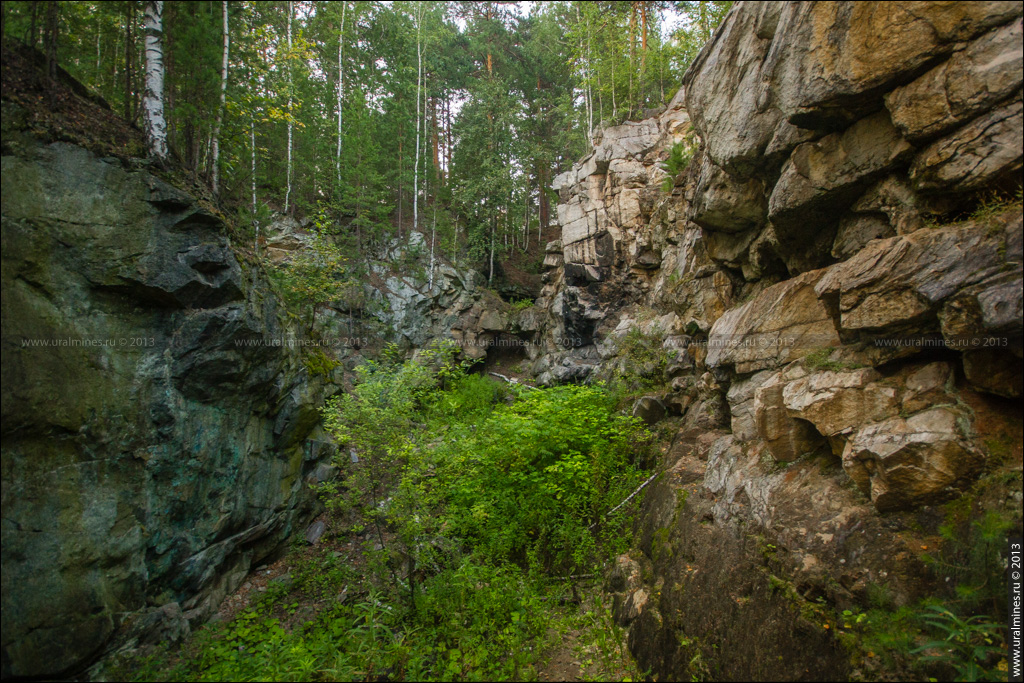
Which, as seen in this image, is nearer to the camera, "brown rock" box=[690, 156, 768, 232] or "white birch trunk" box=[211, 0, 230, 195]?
"brown rock" box=[690, 156, 768, 232]

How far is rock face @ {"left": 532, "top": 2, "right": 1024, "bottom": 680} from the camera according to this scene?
3.70 meters

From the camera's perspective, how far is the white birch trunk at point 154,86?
656 centimetres

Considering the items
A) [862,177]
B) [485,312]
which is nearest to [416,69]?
[485,312]

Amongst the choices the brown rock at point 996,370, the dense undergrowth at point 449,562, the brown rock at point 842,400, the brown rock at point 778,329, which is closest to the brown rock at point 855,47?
the brown rock at point 778,329

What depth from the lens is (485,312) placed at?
21.3m

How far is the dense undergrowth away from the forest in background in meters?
6.42

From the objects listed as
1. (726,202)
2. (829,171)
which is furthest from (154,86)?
(829,171)

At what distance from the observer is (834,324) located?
17.3ft

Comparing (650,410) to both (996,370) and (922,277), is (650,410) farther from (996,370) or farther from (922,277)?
(996,370)

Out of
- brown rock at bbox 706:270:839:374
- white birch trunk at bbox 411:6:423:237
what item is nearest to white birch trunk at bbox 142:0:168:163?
brown rock at bbox 706:270:839:374

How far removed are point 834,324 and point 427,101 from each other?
86.9 feet

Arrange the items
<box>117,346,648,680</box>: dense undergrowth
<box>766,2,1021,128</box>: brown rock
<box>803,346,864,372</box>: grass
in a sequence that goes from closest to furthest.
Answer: <box>766,2,1021,128</box>: brown rock, <box>803,346,864,372</box>: grass, <box>117,346,648,680</box>: dense undergrowth

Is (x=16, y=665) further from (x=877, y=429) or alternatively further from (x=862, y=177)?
(x=862, y=177)

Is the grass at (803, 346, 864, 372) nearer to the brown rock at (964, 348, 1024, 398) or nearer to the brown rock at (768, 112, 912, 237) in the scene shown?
the brown rock at (964, 348, 1024, 398)
